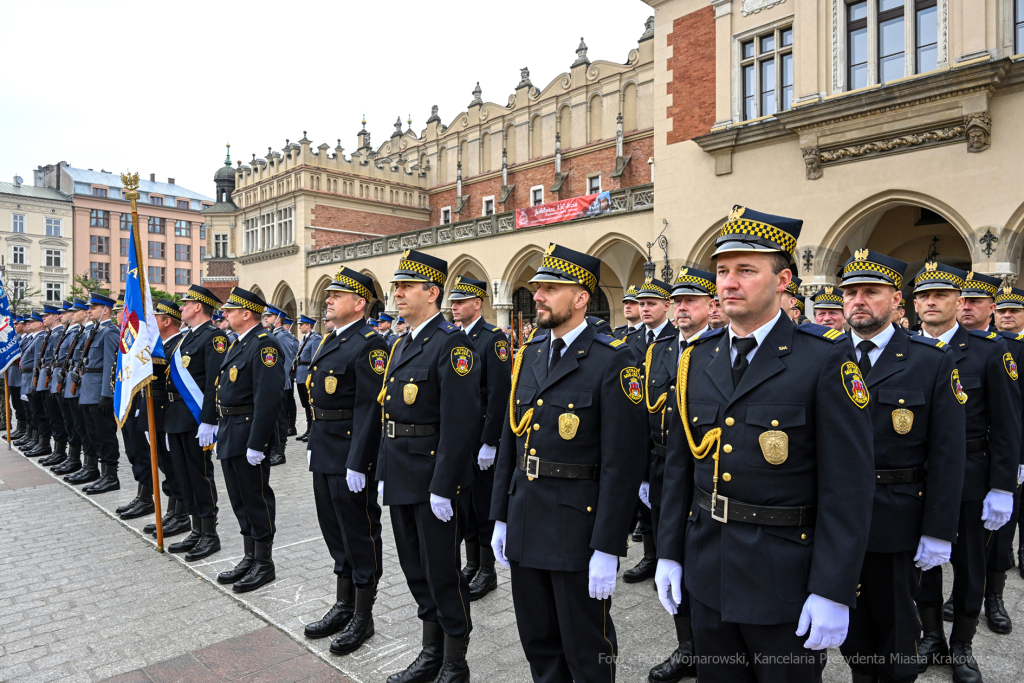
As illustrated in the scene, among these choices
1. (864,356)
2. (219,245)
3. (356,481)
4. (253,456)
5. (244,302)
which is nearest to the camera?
(864,356)

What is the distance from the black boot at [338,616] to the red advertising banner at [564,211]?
16042 mm

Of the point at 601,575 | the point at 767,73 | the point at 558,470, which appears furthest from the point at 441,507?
the point at 767,73

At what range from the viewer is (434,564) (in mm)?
3492

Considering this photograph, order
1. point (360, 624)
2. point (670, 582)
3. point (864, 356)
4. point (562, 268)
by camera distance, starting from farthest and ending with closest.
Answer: point (360, 624), point (864, 356), point (562, 268), point (670, 582)

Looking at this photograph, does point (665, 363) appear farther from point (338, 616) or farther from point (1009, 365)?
point (338, 616)

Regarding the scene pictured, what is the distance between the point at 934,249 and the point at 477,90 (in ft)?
75.5

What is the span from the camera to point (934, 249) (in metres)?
14.8

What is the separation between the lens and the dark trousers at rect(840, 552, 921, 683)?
271 centimetres

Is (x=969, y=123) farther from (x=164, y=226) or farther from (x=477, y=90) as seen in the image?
(x=164, y=226)

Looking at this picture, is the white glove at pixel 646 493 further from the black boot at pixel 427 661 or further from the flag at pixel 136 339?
the flag at pixel 136 339

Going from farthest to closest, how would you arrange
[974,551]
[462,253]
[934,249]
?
1. [462,253]
2. [934,249]
3. [974,551]

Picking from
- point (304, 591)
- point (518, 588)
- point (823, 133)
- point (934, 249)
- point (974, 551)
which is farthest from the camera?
point (934, 249)

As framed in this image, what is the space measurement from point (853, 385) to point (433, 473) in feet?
6.98

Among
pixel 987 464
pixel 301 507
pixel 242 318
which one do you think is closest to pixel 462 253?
pixel 301 507
